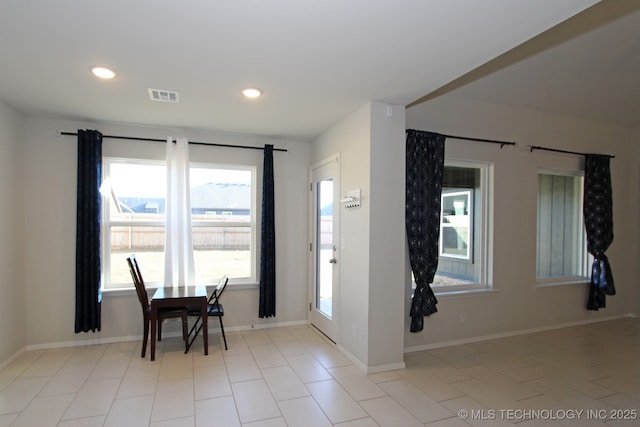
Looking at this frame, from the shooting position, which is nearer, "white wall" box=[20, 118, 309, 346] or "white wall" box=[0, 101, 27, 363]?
"white wall" box=[0, 101, 27, 363]

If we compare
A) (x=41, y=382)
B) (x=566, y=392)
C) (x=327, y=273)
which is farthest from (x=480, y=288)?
(x=41, y=382)

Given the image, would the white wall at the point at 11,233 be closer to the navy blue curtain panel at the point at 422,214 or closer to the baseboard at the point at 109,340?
the baseboard at the point at 109,340

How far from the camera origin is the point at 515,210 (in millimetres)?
4262

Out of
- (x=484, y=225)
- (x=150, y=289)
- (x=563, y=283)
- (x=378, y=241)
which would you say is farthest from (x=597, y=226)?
(x=150, y=289)

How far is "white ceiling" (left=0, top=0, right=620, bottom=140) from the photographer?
71.3 inches

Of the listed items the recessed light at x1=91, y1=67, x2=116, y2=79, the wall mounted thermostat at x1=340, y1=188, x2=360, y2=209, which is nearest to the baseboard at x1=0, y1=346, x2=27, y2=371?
the recessed light at x1=91, y1=67, x2=116, y2=79

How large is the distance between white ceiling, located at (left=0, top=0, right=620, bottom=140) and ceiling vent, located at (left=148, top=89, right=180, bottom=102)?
0.07 metres

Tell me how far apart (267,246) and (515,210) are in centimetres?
318

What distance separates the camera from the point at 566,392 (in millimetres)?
2852

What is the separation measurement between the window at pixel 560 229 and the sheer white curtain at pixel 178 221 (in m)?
4.60

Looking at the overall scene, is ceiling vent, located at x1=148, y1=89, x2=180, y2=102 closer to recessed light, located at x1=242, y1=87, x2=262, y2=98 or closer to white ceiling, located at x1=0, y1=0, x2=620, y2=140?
white ceiling, located at x1=0, y1=0, x2=620, y2=140

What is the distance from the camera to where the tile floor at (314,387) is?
245cm

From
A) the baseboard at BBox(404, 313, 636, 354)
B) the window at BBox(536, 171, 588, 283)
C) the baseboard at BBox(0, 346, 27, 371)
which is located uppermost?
the window at BBox(536, 171, 588, 283)

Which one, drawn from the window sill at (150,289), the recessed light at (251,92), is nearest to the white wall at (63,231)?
the window sill at (150,289)
